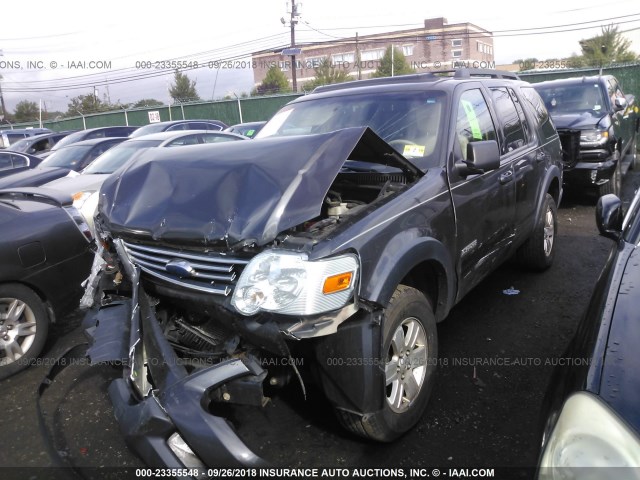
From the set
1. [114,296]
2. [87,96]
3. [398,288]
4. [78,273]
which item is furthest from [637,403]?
[87,96]

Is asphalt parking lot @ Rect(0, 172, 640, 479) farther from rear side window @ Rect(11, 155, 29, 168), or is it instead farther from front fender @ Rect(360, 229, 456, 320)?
rear side window @ Rect(11, 155, 29, 168)

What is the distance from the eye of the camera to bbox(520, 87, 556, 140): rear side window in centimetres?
495

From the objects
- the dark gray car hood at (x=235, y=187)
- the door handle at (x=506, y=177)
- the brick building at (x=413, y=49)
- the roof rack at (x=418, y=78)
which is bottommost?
the door handle at (x=506, y=177)

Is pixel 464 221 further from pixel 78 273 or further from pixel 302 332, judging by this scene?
pixel 78 273

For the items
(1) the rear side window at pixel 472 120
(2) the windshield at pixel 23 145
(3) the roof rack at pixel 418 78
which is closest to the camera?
(1) the rear side window at pixel 472 120

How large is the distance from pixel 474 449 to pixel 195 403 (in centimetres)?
157

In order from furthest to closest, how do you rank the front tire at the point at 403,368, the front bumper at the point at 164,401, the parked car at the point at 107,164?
the parked car at the point at 107,164
the front tire at the point at 403,368
the front bumper at the point at 164,401

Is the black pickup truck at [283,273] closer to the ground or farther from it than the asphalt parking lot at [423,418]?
farther from it

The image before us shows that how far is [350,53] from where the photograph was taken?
70438 mm

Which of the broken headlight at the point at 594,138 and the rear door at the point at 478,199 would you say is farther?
the broken headlight at the point at 594,138

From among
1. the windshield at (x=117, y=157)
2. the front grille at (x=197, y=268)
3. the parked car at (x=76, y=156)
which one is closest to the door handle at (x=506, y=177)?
the front grille at (x=197, y=268)

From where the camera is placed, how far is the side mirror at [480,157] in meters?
3.08

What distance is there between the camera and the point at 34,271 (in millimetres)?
3816

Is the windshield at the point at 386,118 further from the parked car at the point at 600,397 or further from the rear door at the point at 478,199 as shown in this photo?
the parked car at the point at 600,397
